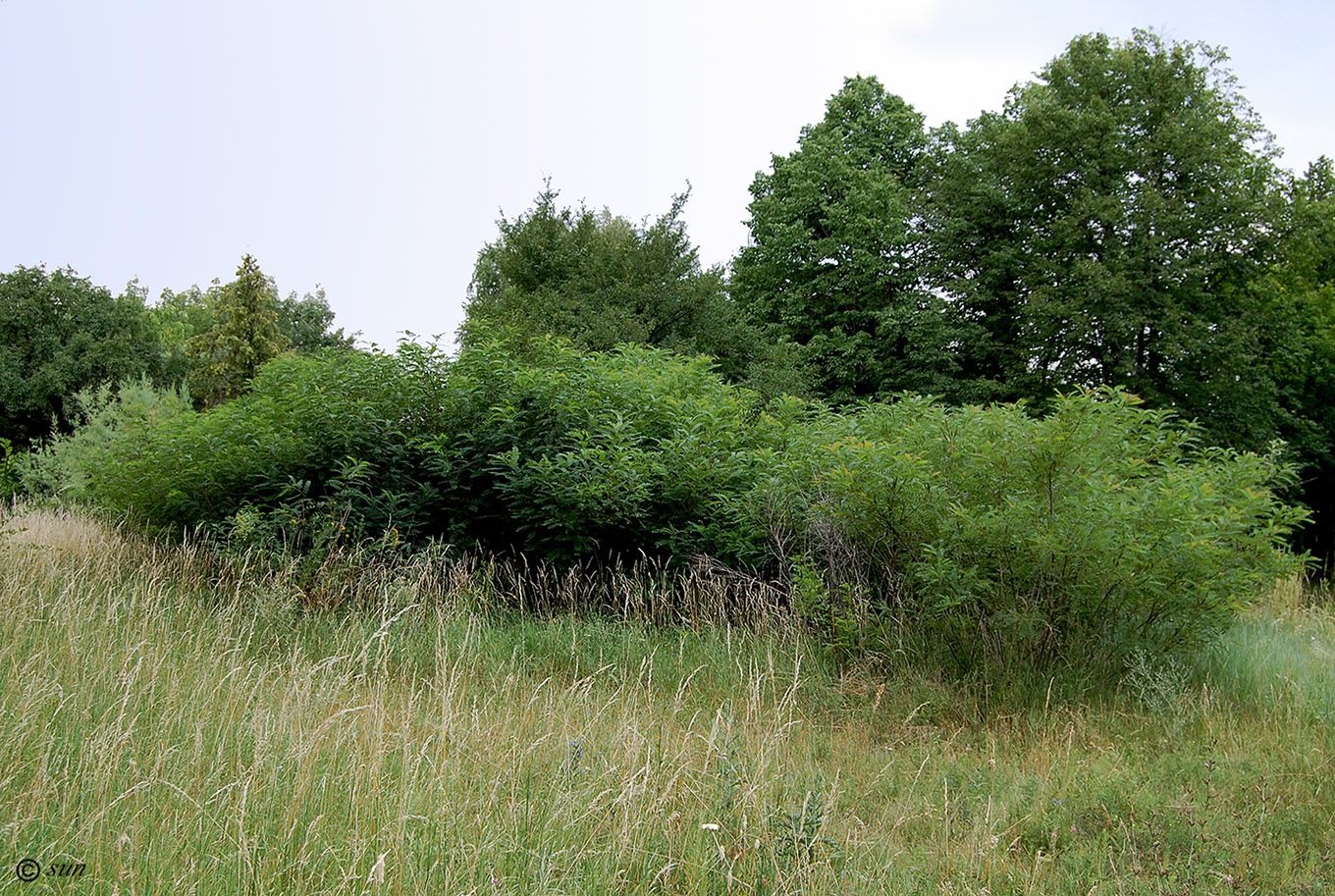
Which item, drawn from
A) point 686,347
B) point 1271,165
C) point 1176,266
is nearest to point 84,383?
point 686,347

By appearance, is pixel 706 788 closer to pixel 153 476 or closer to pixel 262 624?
pixel 262 624

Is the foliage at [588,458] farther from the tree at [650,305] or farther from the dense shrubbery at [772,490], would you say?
the tree at [650,305]

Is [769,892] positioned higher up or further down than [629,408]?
further down

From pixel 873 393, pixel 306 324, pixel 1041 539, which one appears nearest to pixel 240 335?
pixel 306 324

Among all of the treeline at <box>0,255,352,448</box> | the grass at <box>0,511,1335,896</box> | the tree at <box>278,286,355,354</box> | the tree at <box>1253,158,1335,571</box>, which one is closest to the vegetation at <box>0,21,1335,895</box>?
the grass at <box>0,511,1335,896</box>

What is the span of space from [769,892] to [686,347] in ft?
48.2

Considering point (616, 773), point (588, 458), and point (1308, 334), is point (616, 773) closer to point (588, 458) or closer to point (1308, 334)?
point (588, 458)

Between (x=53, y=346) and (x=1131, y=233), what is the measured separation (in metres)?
39.6

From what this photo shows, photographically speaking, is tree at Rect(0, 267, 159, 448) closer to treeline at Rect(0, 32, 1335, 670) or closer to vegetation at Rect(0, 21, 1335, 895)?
treeline at Rect(0, 32, 1335, 670)

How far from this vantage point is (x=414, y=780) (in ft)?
10.8

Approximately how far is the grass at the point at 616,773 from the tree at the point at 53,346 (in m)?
36.3

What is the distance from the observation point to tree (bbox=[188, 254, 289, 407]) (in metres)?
32.4

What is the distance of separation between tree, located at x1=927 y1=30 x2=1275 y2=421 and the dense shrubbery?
11.8m

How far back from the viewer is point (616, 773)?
369 cm
